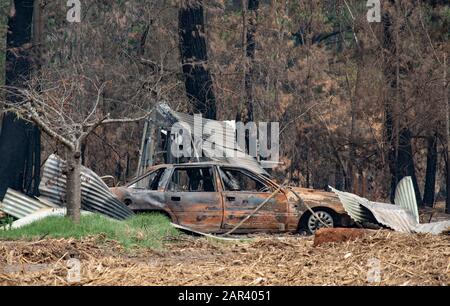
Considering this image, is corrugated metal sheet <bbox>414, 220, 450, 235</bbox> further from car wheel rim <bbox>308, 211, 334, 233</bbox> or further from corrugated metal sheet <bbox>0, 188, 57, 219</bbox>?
corrugated metal sheet <bbox>0, 188, 57, 219</bbox>

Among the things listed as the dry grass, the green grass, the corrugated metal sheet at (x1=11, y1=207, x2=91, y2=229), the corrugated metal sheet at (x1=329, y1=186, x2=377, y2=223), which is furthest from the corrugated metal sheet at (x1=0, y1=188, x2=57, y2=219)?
the corrugated metal sheet at (x1=329, y1=186, x2=377, y2=223)

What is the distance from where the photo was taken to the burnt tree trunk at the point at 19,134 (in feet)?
100

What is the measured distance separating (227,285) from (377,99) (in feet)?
62.0

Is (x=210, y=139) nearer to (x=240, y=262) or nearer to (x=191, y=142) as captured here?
(x=191, y=142)

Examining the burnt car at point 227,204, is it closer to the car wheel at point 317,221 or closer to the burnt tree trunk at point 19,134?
the car wheel at point 317,221

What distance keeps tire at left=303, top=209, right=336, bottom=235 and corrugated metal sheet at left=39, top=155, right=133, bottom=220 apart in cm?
318

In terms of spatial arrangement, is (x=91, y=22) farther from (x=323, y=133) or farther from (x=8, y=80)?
(x=323, y=133)

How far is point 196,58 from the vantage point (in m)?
29.1

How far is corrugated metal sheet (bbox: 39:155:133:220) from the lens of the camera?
64.3 feet

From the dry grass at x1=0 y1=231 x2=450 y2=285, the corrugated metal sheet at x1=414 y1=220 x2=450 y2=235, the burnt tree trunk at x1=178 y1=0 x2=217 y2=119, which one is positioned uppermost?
the burnt tree trunk at x1=178 y1=0 x2=217 y2=119

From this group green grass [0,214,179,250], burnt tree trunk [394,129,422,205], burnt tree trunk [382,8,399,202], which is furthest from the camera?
burnt tree trunk [394,129,422,205]

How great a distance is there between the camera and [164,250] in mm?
16484

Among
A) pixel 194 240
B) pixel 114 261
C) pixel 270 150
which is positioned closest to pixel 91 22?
pixel 270 150

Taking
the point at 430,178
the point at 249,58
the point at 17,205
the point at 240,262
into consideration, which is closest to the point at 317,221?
the point at 17,205
